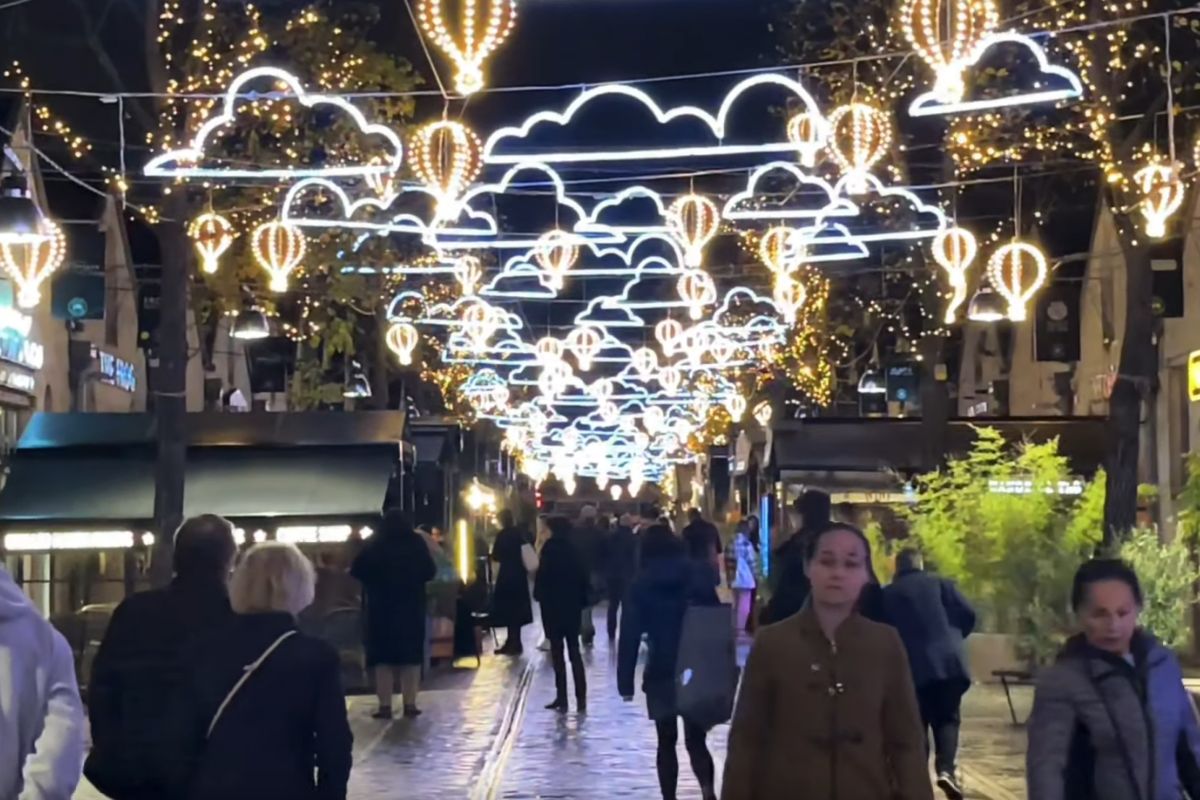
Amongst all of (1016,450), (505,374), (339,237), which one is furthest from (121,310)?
(505,374)

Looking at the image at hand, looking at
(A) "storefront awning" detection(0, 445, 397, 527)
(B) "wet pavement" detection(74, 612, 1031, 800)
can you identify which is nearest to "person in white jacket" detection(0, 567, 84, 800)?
(B) "wet pavement" detection(74, 612, 1031, 800)

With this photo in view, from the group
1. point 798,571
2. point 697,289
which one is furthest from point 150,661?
point 697,289

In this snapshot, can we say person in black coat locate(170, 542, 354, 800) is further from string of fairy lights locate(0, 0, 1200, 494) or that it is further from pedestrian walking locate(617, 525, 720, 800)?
string of fairy lights locate(0, 0, 1200, 494)

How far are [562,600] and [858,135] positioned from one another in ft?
18.7

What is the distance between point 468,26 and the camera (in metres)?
13.1

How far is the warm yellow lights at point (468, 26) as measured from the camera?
514 inches

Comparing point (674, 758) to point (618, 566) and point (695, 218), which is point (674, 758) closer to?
point (695, 218)

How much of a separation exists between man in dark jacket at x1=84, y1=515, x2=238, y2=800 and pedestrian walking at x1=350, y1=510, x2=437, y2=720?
11.5 meters

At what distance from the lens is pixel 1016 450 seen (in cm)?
3067

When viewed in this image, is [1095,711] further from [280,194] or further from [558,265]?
[280,194]

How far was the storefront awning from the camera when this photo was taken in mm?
25984

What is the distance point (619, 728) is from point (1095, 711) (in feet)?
42.0

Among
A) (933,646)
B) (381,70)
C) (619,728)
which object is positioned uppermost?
(381,70)

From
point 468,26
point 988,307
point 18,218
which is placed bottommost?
point 18,218
